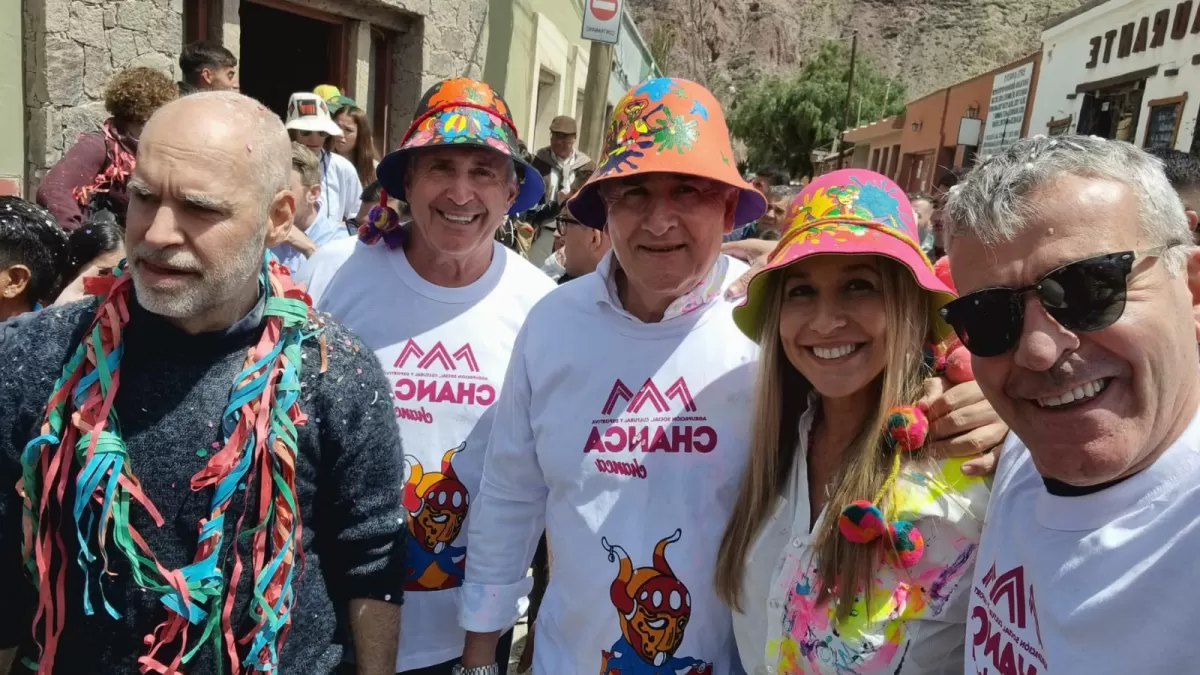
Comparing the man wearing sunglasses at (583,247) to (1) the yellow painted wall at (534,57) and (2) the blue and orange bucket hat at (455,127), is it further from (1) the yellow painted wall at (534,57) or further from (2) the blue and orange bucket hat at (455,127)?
(1) the yellow painted wall at (534,57)

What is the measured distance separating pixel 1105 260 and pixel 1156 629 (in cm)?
50

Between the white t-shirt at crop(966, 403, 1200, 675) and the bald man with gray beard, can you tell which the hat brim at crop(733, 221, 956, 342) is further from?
the bald man with gray beard

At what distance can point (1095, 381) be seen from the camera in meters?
1.16

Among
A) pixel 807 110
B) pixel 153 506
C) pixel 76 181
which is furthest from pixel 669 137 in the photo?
pixel 807 110

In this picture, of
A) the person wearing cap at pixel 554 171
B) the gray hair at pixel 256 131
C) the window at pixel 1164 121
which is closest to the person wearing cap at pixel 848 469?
the gray hair at pixel 256 131

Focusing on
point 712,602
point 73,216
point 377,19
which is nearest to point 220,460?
point 712,602

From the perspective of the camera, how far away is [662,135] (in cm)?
181

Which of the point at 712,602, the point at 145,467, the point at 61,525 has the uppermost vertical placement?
the point at 145,467

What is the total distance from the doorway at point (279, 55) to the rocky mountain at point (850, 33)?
42.1 meters

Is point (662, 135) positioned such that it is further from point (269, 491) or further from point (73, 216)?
point (73, 216)

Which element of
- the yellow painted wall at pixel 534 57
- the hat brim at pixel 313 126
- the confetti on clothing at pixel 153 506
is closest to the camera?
the confetti on clothing at pixel 153 506

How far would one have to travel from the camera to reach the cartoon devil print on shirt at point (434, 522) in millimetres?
2121

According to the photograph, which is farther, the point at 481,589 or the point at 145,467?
the point at 481,589

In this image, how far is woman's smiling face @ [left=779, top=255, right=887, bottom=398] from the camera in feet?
5.30
